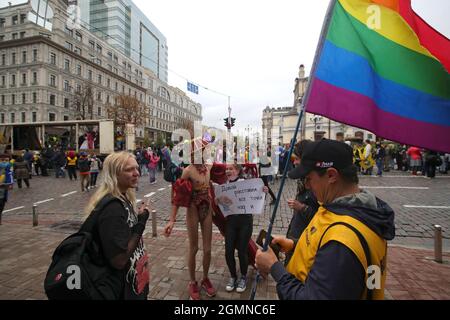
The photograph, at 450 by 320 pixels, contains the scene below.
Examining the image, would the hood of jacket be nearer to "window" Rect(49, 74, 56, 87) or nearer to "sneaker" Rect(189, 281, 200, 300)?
"sneaker" Rect(189, 281, 200, 300)

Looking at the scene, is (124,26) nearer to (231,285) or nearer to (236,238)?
(236,238)

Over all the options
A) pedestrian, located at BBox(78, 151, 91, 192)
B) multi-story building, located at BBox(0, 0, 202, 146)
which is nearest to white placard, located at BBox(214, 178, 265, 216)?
pedestrian, located at BBox(78, 151, 91, 192)

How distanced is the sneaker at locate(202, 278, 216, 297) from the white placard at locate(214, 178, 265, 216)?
1020 millimetres

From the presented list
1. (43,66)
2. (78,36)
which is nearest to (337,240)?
(43,66)

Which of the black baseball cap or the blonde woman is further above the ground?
the black baseball cap

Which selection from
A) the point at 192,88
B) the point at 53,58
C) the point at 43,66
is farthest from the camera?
the point at 53,58

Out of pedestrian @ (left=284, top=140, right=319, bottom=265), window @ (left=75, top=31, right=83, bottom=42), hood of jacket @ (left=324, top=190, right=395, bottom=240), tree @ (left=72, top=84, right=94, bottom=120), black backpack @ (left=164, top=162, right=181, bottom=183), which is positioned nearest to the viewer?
hood of jacket @ (left=324, top=190, right=395, bottom=240)

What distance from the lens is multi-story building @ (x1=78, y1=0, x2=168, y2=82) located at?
60.5m

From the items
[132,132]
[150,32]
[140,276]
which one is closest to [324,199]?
[140,276]

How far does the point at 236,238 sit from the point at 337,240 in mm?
2542

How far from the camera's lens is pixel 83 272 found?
1.69 m

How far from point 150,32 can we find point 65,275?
278 feet

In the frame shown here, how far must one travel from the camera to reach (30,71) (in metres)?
47.2
